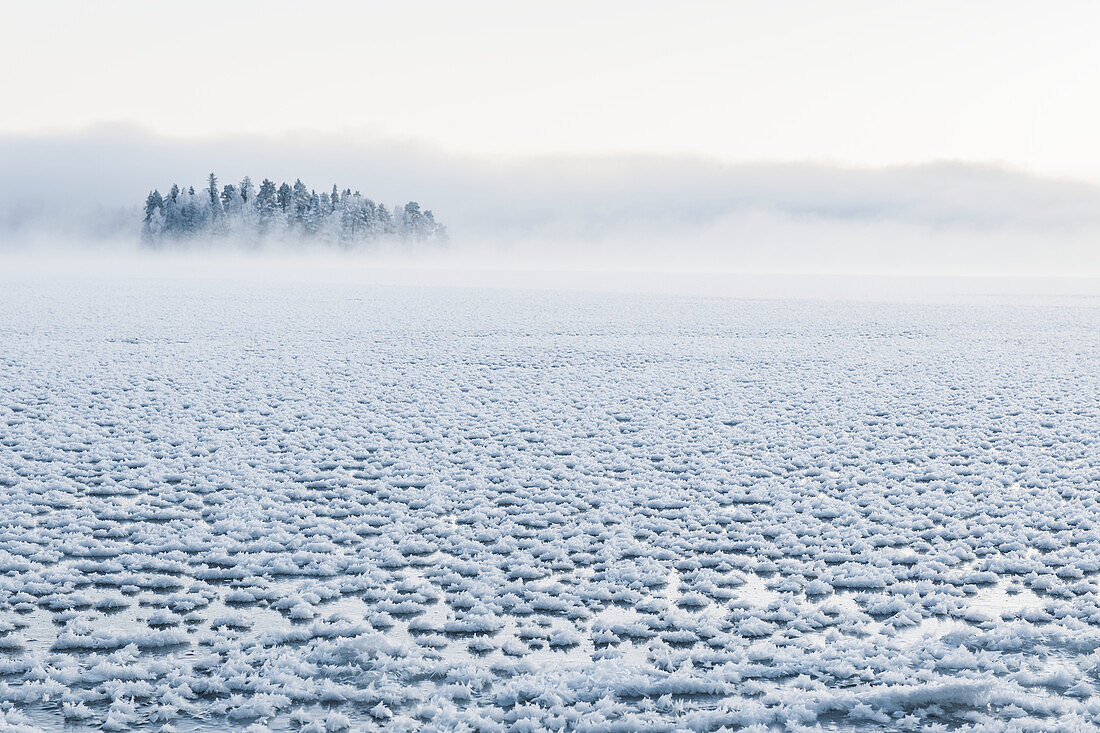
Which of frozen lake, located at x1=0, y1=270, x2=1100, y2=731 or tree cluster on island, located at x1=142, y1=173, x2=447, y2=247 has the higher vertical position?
tree cluster on island, located at x1=142, y1=173, x2=447, y2=247

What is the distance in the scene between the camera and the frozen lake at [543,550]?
218 inches

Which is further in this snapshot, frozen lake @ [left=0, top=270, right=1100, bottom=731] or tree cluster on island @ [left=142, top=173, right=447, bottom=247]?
tree cluster on island @ [left=142, top=173, right=447, bottom=247]

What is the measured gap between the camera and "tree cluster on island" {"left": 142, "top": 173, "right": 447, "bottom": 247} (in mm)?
129625

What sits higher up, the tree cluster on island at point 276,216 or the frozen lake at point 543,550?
the tree cluster on island at point 276,216

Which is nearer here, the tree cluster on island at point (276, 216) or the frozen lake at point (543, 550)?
the frozen lake at point (543, 550)

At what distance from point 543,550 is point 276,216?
423 ft

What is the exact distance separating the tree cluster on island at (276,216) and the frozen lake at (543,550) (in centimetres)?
11297

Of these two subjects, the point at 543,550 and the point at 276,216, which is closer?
the point at 543,550

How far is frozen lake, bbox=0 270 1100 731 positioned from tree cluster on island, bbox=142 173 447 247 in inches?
4448

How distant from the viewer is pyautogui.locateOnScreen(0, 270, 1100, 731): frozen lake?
18.2 feet

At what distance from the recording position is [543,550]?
8375mm

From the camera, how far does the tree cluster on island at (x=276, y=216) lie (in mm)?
129625

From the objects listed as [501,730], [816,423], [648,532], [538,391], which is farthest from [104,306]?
[501,730]

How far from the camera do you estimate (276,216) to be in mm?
130125
